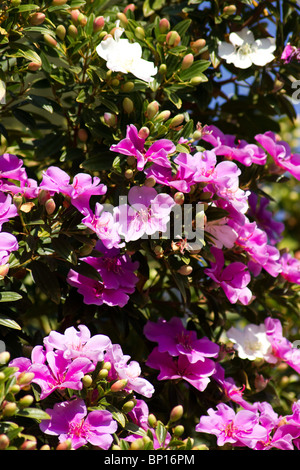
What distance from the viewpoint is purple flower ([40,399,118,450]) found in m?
1.27

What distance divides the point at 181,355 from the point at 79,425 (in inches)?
15.0

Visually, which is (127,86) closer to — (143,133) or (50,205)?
(143,133)

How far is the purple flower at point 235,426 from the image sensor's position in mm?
1455

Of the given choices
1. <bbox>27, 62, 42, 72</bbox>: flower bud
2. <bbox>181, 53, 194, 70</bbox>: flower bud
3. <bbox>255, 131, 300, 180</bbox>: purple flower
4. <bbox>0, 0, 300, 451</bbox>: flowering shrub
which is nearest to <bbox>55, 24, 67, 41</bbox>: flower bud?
<bbox>0, 0, 300, 451</bbox>: flowering shrub

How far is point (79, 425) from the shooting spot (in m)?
1.27

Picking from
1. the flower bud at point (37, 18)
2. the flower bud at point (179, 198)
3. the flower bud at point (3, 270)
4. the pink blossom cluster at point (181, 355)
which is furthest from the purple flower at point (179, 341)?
the flower bud at point (37, 18)

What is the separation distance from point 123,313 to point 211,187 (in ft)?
1.35

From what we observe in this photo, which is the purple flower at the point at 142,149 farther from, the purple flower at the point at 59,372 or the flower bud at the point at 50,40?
the purple flower at the point at 59,372

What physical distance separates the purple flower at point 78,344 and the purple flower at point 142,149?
39cm

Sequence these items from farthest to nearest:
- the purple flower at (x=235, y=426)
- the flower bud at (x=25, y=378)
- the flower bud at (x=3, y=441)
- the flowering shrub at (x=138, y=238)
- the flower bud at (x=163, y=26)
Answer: the flower bud at (x=163, y=26) < the purple flower at (x=235, y=426) < the flowering shrub at (x=138, y=238) < the flower bud at (x=25, y=378) < the flower bud at (x=3, y=441)

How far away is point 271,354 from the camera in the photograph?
1.73m

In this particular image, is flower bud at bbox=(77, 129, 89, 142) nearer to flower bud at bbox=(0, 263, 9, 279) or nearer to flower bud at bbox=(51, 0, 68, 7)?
flower bud at bbox=(51, 0, 68, 7)

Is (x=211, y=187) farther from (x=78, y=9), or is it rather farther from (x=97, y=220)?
(x=78, y=9)
